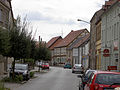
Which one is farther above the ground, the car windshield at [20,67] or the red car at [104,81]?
the car windshield at [20,67]

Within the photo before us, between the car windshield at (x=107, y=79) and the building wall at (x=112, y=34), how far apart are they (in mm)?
22190

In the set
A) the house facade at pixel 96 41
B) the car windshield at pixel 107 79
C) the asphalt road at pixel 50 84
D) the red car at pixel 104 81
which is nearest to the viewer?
the red car at pixel 104 81

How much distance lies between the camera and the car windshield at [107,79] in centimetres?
1127

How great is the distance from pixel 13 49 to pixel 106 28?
21230 mm

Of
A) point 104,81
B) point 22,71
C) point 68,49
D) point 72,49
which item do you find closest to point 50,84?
point 22,71

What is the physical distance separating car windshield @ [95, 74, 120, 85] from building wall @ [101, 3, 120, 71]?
2219 centimetres

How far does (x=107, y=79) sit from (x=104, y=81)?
0.75 feet

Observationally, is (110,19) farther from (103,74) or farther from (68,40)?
(68,40)

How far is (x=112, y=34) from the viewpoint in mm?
40031

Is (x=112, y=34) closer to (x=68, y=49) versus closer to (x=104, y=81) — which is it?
(x=104, y=81)

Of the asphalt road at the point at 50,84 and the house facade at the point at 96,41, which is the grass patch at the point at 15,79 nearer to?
the asphalt road at the point at 50,84

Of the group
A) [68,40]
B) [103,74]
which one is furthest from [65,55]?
[103,74]

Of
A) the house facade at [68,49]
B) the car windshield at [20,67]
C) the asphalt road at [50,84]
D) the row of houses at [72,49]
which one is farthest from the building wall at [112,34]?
the house facade at [68,49]

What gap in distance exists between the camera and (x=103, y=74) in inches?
459
